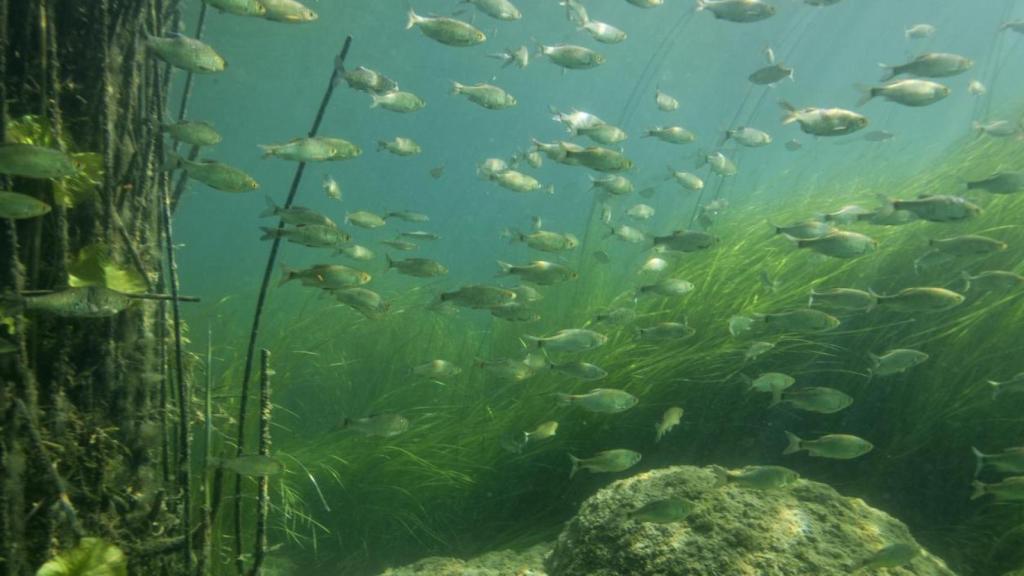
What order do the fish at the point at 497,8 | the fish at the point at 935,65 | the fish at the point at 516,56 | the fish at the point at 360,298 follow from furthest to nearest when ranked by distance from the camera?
the fish at the point at 516,56 → the fish at the point at 497,8 → the fish at the point at 935,65 → the fish at the point at 360,298

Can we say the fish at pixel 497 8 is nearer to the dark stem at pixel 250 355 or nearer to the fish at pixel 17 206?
the dark stem at pixel 250 355

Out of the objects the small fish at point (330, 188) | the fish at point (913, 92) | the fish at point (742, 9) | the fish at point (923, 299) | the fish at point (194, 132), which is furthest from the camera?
the small fish at point (330, 188)

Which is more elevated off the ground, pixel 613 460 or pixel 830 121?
pixel 830 121

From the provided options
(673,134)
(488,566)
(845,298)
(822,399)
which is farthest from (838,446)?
(673,134)

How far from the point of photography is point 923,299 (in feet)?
15.2

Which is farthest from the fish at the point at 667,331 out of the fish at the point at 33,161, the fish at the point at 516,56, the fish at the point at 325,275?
the fish at the point at 516,56

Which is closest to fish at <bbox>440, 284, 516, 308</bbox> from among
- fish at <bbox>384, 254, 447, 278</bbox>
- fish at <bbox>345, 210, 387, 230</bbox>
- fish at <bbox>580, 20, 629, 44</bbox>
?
fish at <bbox>384, 254, 447, 278</bbox>

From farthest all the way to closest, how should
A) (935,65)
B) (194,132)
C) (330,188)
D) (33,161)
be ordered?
(330,188), (935,65), (194,132), (33,161)

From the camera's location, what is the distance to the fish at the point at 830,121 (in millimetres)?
5238

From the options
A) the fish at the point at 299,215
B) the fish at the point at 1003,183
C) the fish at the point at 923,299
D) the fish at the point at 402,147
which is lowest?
the fish at the point at 402,147

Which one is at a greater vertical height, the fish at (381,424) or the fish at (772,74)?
the fish at (772,74)

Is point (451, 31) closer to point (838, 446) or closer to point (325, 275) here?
point (325, 275)

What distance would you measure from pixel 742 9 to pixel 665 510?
254 inches

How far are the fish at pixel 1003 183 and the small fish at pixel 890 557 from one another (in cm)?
373
